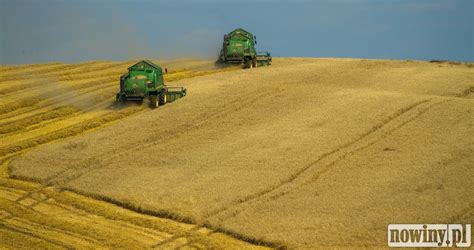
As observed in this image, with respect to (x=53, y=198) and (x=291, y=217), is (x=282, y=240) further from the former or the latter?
(x=53, y=198)

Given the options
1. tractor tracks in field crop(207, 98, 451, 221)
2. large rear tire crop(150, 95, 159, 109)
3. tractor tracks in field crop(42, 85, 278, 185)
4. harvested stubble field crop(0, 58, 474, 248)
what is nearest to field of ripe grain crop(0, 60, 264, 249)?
harvested stubble field crop(0, 58, 474, 248)

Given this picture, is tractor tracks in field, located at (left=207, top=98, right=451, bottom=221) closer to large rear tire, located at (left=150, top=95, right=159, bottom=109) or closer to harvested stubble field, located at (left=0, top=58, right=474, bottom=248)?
harvested stubble field, located at (left=0, top=58, right=474, bottom=248)

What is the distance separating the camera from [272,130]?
44344mm

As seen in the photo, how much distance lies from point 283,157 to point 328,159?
2.37 m

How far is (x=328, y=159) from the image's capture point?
38438 millimetres

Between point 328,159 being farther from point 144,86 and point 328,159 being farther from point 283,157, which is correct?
point 144,86

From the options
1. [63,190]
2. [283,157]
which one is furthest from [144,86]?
[283,157]

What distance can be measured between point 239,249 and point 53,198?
1159 cm

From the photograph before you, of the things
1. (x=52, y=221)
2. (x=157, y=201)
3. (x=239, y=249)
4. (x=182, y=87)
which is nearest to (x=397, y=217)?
(x=239, y=249)

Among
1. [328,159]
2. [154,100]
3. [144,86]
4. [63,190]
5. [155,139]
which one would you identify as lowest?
[63,190]

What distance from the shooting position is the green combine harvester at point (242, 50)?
68.3 meters

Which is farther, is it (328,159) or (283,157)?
(283,157)

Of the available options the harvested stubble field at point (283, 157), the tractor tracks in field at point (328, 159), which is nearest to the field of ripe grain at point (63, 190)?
the harvested stubble field at point (283, 157)

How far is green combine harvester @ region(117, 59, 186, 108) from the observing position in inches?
2051
